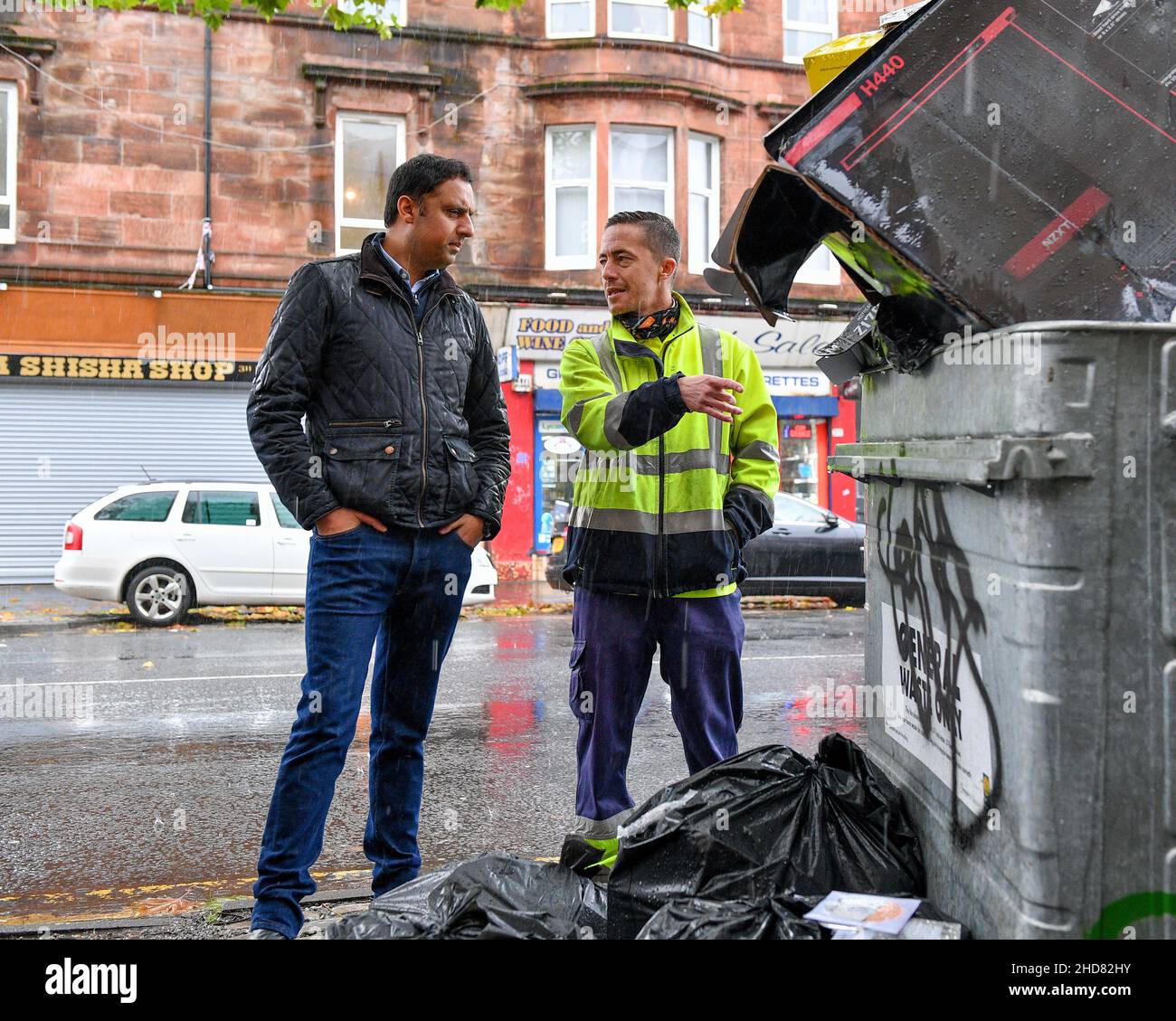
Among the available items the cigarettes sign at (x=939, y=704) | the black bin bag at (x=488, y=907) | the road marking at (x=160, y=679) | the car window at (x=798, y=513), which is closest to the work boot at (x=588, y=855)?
the black bin bag at (x=488, y=907)

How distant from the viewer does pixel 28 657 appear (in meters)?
10.2

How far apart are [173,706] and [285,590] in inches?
205

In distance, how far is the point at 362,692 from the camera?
3230mm

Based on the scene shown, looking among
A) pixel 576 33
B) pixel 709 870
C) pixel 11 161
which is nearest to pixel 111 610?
pixel 11 161

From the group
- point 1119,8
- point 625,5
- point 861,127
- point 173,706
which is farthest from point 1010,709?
point 625,5

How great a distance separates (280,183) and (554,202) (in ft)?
14.4

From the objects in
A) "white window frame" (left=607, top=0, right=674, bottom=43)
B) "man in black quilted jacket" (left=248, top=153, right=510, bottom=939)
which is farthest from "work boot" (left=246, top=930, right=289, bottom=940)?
"white window frame" (left=607, top=0, right=674, bottom=43)

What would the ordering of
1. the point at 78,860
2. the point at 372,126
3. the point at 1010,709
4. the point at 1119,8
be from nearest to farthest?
the point at 1010,709 < the point at 1119,8 < the point at 78,860 < the point at 372,126

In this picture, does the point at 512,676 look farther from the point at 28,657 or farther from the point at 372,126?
the point at 372,126

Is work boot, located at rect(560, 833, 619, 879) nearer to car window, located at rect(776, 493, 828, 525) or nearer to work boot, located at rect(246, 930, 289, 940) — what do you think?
work boot, located at rect(246, 930, 289, 940)

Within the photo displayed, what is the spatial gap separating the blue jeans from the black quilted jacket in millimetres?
132

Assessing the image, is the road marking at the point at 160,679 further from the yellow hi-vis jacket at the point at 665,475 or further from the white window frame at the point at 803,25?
the white window frame at the point at 803,25

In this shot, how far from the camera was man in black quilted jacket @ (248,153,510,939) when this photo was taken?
10.4 ft

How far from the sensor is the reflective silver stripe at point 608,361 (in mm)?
3525
